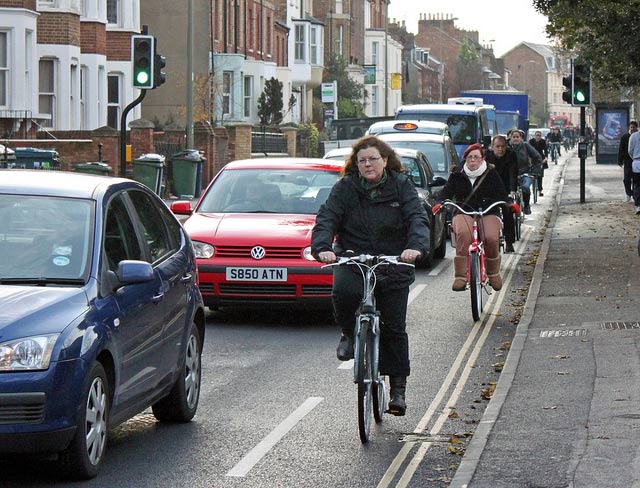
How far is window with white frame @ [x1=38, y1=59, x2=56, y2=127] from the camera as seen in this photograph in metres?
39.2

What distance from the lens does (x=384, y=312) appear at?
834 centimetres

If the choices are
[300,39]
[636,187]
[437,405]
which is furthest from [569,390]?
[300,39]

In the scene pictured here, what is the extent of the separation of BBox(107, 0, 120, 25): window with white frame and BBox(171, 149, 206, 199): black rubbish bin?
12231mm

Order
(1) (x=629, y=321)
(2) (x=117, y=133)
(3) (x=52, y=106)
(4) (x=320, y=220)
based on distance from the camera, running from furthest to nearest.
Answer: (3) (x=52, y=106) < (2) (x=117, y=133) < (1) (x=629, y=321) < (4) (x=320, y=220)

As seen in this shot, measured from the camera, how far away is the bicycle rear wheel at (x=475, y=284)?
13.8 metres

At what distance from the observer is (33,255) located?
7.31m

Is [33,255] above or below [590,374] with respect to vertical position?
above

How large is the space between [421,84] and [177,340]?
12915 centimetres

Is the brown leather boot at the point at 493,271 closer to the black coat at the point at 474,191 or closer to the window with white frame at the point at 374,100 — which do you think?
Answer: the black coat at the point at 474,191

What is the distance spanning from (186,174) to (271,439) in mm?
28681

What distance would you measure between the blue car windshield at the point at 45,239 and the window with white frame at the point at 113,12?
40.7 metres

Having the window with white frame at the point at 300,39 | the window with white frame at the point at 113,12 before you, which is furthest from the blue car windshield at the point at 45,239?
the window with white frame at the point at 300,39

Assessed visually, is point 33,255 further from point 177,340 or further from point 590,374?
point 590,374

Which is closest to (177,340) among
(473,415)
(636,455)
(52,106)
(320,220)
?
(320,220)
